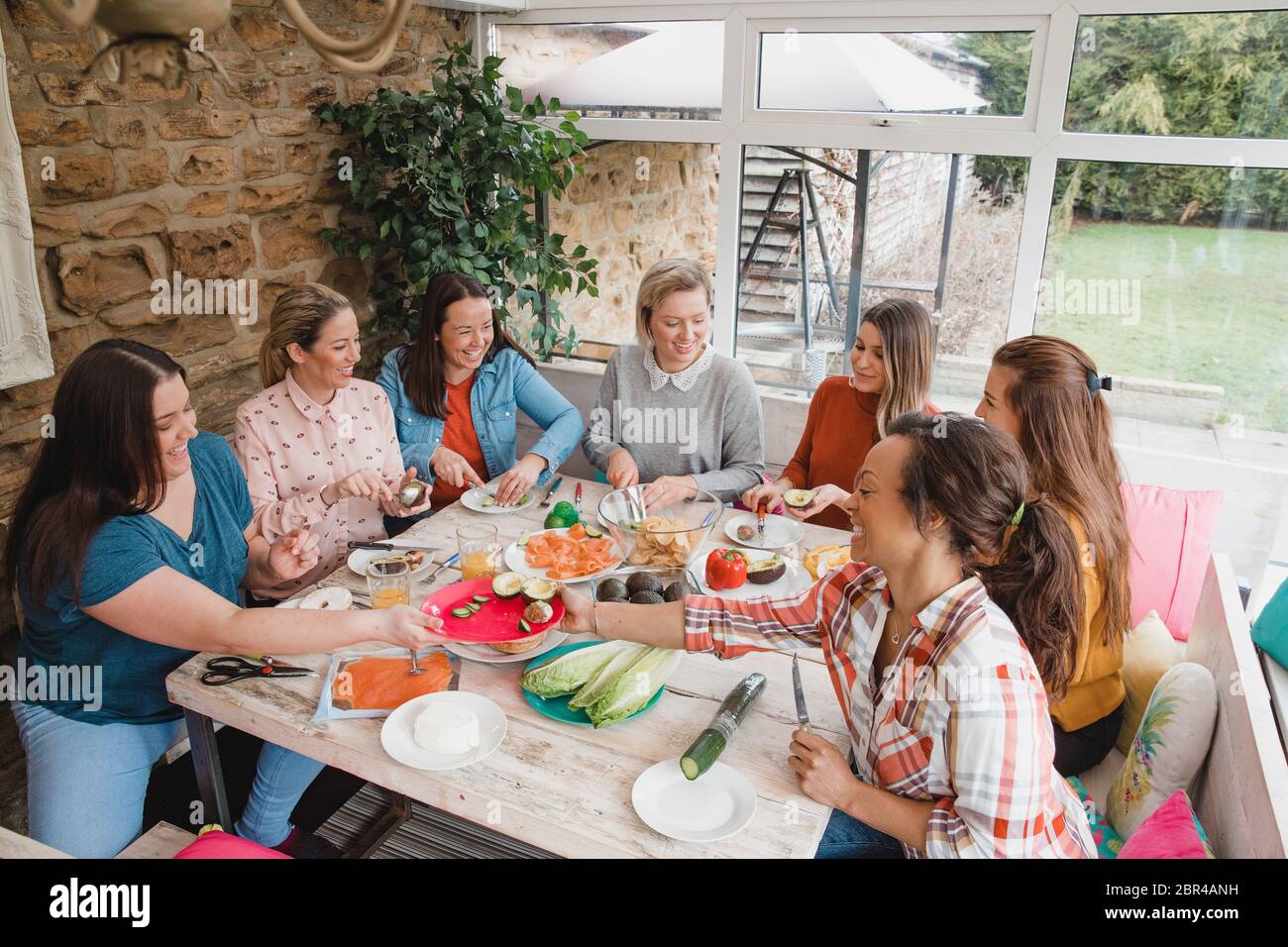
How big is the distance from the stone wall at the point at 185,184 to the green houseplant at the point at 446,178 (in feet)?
0.42

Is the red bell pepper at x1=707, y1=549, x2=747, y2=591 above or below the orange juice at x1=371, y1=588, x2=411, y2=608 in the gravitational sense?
above

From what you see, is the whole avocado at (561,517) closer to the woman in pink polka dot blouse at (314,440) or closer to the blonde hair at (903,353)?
the woman in pink polka dot blouse at (314,440)

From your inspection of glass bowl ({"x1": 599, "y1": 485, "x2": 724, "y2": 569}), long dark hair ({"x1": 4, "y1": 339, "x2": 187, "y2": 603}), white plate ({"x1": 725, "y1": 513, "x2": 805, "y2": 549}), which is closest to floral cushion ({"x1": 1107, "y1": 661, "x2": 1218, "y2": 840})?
white plate ({"x1": 725, "y1": 513, "x2": 805, "y2": 549})

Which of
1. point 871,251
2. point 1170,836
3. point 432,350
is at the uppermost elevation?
point 871,251

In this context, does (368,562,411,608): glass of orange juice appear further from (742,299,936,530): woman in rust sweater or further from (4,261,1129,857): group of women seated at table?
(742,299,936,530): woman in rust sweater

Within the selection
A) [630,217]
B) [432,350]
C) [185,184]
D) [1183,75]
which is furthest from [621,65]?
[1183,75]

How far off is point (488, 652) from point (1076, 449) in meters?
1.30

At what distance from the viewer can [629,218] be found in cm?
398

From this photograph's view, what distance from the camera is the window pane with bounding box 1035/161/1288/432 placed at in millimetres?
2875

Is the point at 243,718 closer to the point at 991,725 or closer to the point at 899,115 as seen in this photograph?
the point at 991,725

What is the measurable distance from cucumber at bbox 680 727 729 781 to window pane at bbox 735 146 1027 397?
2319 millimetres

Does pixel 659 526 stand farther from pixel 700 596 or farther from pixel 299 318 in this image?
pixel 299 318
